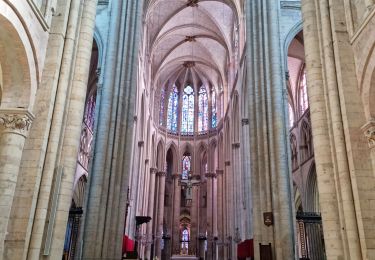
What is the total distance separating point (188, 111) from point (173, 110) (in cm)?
158

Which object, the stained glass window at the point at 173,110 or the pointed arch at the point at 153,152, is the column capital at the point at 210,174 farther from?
the stained glass window at the point at 173,110

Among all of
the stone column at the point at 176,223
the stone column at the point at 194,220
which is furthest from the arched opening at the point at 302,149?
the stone column at the point at 176,223

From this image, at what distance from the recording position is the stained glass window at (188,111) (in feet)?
129

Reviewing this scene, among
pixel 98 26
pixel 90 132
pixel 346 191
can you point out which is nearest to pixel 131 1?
pixel 98 26

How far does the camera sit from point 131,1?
18469 mm

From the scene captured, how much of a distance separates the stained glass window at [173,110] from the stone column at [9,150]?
30715 mm

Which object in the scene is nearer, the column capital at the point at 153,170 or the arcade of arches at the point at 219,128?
the arcade of arches at the point at 219,128

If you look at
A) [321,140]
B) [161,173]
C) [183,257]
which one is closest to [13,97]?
[321,140]

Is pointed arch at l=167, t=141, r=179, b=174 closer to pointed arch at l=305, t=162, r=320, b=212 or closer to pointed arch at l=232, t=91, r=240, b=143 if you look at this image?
pointed arch at l=232, t=91, r=240, b=143

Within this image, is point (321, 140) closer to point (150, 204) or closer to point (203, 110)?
point (150, 204)

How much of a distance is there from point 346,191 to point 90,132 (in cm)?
2007

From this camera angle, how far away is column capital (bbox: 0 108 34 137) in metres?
8.09

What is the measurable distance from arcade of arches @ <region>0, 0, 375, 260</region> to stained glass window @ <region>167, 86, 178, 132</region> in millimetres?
4206

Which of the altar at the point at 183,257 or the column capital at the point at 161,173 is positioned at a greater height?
the column capital at the point at 161,173
